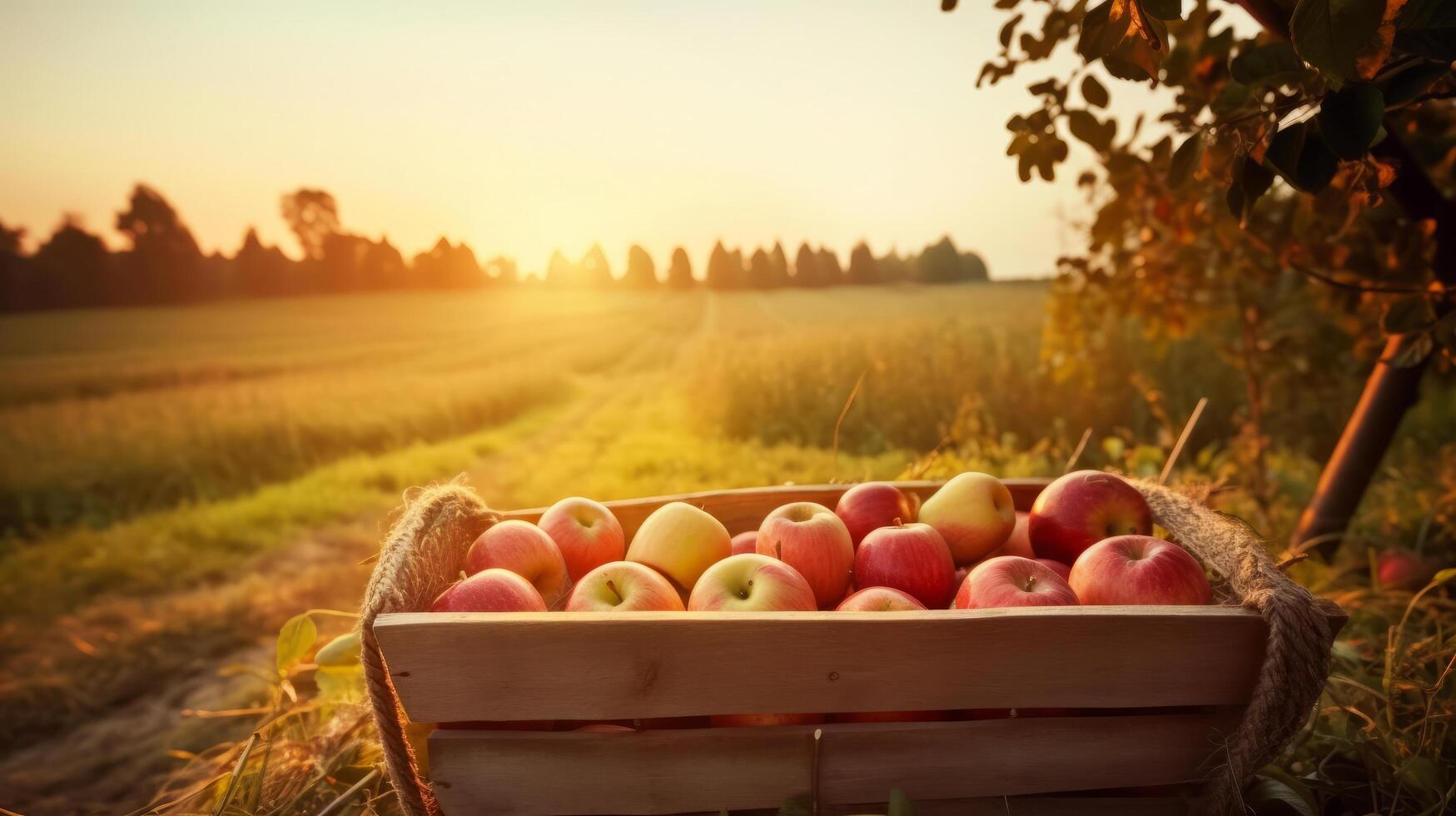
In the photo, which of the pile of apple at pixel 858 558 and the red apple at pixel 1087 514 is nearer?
the pile of apple at pixel 858 558

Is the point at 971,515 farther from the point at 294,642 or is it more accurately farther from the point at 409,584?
the point at 294,642

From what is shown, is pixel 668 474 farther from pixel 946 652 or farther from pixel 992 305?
pixel 992 305

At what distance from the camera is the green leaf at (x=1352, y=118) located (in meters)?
1.10

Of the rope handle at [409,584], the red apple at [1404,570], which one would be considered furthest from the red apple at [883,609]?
→ the red apple at [1404,570]

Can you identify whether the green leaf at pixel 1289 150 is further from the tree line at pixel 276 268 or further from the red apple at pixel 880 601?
the tree line at pixel 276 268

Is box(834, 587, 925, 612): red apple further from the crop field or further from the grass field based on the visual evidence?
the crop field

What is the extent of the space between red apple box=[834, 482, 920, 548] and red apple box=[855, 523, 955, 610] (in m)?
0.17

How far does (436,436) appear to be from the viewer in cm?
765

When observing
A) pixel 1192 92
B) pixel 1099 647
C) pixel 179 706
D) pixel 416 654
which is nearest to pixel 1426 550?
pixel 1192 92

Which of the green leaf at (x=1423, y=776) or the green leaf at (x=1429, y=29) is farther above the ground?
the green leaf at (x=1429, y=29)

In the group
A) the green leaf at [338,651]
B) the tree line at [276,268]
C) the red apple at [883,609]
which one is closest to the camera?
the red apple at [883,609]

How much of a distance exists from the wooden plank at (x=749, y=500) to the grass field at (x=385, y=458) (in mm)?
159

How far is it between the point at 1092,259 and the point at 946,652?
256 cm

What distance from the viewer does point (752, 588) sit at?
135 centimetres
